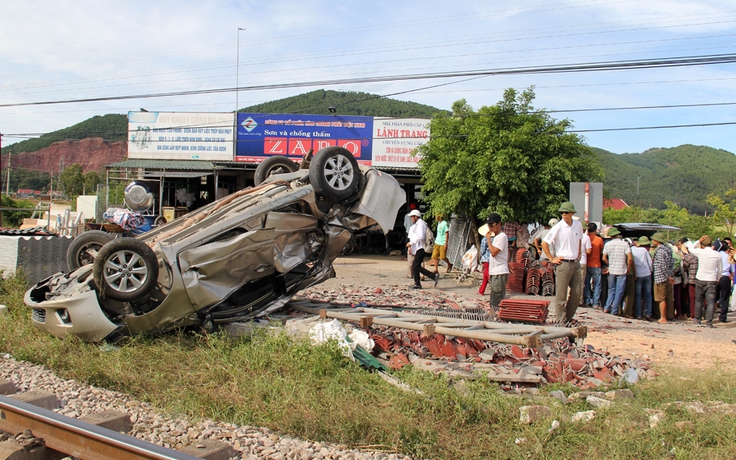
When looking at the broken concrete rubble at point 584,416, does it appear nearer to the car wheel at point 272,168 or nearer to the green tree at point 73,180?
the car wheel at point 272,168

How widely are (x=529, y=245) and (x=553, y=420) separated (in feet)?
40.5

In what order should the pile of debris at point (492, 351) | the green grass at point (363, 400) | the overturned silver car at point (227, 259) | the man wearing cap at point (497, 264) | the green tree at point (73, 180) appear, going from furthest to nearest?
the green tree at point (73, 180) → the man wearing cap at point (497, 264) → the overturned silver car at point (227, 259) → the pile of debris at point (492, 351) → the green grass at point (363, 400)

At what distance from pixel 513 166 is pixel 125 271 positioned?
41.4 feet

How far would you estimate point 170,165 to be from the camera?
78.0 feet

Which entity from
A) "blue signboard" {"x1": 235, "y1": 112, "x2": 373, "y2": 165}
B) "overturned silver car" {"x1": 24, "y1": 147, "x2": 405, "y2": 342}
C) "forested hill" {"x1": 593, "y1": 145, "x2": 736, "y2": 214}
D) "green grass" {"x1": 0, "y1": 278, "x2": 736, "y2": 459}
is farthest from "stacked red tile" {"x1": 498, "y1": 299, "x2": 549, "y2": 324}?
"forested hill" {"x1": 593, "y1": 145, "x2": 736, "y2": 214}

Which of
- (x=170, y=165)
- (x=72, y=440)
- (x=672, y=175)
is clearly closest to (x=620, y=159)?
(x=672, y=175)

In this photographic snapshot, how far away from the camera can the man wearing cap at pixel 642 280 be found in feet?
36.7

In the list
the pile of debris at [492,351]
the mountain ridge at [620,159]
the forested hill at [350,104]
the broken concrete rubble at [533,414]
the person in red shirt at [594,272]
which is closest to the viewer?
the broken concrete rubble at [533,414]

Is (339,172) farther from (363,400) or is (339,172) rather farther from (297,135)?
(297,135)

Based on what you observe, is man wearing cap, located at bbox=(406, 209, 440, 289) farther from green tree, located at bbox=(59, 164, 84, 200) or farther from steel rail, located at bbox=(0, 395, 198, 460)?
green tree, located at bbox=(59, 164, 84, 200)

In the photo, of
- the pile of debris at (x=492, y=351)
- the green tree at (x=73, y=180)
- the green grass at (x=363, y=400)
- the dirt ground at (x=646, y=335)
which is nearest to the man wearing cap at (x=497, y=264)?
the dirt ground at (x=646, y=335)

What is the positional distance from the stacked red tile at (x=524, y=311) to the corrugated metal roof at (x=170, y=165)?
56.5 ft

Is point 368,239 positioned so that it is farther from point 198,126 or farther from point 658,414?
point 658,414

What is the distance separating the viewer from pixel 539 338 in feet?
19.4
